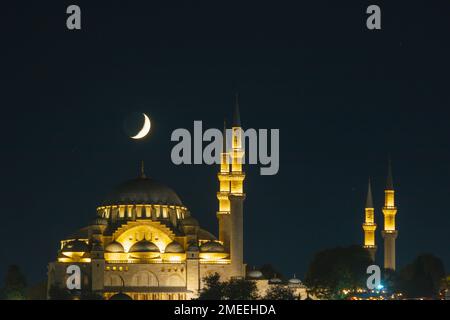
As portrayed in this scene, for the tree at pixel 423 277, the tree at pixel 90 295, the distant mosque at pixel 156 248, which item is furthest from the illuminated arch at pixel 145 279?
the tree at pixel 423 277

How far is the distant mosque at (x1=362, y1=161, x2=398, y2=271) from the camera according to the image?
112 metres

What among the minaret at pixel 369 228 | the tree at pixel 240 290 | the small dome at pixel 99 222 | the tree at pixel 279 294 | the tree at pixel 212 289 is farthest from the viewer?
the minaret at pixel 369 228

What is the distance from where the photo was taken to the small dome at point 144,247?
104 m

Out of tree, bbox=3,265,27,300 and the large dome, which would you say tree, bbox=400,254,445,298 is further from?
tree, bbox=3,265,27,300

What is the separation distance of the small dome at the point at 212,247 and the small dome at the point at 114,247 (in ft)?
16.6

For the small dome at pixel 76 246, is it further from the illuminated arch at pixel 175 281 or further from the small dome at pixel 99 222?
the illuminated arch at pixel 175 281

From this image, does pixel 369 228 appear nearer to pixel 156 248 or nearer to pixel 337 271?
pixel 337 271

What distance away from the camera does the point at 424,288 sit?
10750cm
